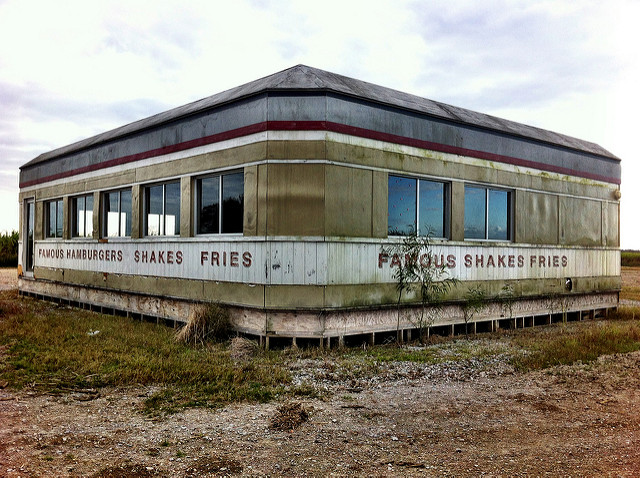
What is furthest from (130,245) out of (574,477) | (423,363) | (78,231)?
(574,477)

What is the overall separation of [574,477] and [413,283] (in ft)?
22.2

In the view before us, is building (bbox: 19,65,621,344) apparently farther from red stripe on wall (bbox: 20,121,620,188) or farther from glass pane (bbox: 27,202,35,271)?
glass pane (bbox: 27,202,35,271)

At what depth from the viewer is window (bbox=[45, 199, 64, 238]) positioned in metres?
17.8

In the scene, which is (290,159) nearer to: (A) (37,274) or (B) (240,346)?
(B) (240,346)

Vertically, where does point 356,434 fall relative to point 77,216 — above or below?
below

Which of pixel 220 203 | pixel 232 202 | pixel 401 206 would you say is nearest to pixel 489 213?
pixel 401 206

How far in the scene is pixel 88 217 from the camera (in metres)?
16.2

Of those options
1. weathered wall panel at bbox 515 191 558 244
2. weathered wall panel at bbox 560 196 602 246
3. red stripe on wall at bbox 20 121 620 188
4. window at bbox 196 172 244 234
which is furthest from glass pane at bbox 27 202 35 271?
weathered wall panel at bbox 560 196 602 246

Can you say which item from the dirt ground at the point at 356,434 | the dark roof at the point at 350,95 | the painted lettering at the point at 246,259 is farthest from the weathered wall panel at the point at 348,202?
the dirt ground at the point at 356,434

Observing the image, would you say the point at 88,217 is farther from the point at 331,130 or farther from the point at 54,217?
the point at 331,130

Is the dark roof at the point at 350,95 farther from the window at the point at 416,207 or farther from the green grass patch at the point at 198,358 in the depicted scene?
the green grass patch at the point at 198,358

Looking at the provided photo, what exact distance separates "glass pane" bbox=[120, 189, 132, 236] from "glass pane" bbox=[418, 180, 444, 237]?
7342 mm

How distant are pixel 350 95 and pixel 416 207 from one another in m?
2.73

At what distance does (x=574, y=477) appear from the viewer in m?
4.57
